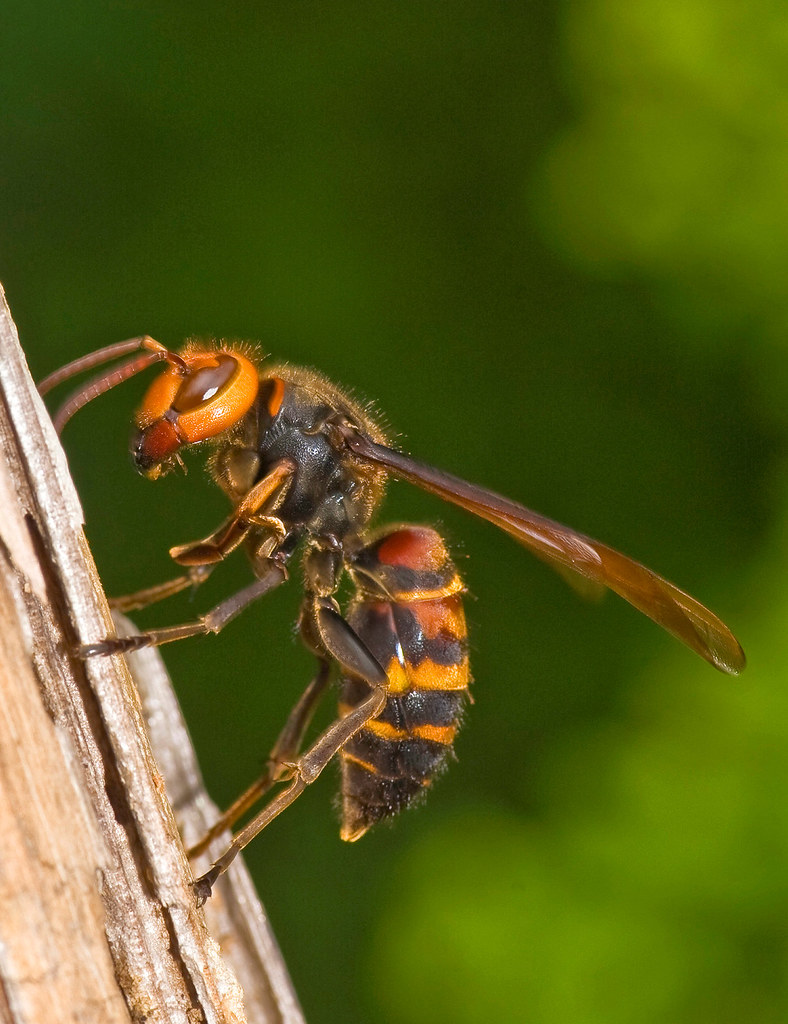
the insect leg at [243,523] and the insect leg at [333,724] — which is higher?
the insect leg at [243,523]

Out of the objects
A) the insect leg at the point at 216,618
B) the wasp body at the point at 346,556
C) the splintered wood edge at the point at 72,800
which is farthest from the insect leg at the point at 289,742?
the splintered wood edge at the point at 72,800

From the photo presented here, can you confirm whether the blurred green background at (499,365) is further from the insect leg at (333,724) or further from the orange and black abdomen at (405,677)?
the insect leg at (333,724)

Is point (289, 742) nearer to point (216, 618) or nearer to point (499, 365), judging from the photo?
point (216, 618)

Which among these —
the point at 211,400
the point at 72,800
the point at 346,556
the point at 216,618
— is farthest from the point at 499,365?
the point at 72,800

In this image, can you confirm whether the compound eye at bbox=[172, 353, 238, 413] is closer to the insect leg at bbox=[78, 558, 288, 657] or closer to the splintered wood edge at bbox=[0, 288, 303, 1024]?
the insect leg at bbox=[78, 558, 288, 657]

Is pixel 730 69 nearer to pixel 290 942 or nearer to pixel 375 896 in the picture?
pixel 375 896

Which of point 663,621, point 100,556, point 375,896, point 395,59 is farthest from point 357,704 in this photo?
point 395,59
